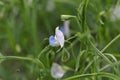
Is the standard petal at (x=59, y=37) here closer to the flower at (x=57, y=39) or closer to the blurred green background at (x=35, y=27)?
the flower at (x=57, y=39)

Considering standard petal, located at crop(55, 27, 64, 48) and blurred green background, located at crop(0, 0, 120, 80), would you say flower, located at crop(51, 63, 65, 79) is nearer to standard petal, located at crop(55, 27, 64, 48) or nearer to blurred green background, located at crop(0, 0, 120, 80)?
blurred green background, located at crop(0, 0, 120, 80)

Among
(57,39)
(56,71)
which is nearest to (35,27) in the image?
(56,71)

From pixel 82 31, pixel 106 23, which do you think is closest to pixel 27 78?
pixel 106 23

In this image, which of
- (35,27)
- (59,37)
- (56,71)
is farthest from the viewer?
(35,27)

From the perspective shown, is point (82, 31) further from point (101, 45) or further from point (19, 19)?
point (19, 19)

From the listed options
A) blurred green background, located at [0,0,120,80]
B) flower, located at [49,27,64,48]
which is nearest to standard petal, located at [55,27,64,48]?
flower, located at [49,27,64,48]

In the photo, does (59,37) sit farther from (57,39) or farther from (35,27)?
(35,27)

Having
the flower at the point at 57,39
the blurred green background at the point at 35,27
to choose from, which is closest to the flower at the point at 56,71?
the blurred green background at the point at 35,27

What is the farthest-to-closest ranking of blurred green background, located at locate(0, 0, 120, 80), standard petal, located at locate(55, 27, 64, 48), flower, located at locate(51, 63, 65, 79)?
blurred green background, located at locate(0, 0, 120, 80) → flower, located at locate(51, 63, 65, 79) → standard petal, located at locate(55, 27, 64, 48)
